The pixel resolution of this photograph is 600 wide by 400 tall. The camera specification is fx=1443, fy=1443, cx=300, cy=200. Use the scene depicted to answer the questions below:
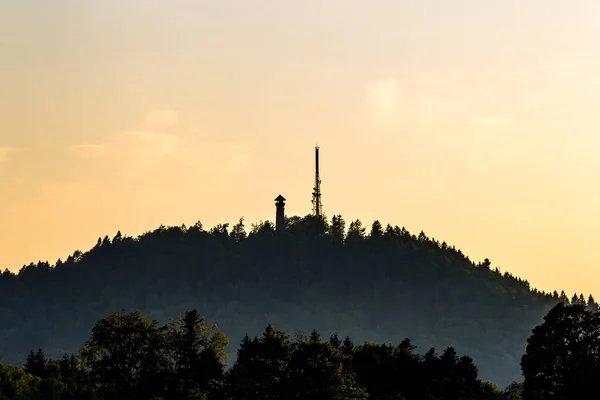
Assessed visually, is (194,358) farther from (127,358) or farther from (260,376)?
(260,376)

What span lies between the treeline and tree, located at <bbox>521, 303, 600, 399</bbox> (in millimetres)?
18356

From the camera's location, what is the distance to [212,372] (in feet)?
490

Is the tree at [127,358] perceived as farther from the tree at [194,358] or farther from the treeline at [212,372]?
the tree at [194,358]

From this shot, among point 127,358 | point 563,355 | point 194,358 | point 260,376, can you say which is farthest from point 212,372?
point 563,355

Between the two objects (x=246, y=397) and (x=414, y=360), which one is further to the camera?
(x=414, y=360)

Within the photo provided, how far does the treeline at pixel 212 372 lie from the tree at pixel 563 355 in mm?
18356

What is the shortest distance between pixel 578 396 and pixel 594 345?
688 centimetres

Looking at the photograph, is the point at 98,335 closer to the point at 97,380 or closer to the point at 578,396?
the point at 97,380

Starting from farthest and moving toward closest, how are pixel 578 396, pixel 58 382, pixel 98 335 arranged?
pixel 58 382
pixel 98 335
pixel 578 396

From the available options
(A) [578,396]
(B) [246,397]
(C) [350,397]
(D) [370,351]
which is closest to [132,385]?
(B) [246,397]

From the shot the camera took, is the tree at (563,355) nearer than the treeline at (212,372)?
Yes

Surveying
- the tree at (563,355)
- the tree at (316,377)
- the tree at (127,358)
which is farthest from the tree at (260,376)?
the tree at (563,355)

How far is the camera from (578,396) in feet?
422

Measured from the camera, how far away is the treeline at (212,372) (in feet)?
458
